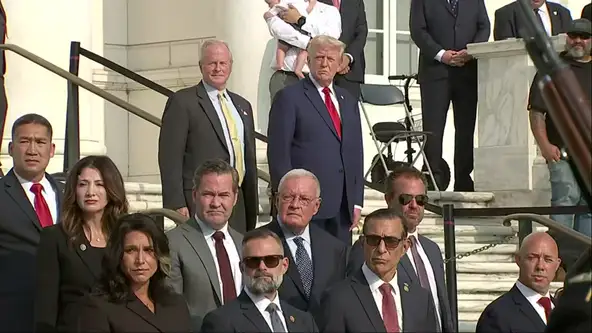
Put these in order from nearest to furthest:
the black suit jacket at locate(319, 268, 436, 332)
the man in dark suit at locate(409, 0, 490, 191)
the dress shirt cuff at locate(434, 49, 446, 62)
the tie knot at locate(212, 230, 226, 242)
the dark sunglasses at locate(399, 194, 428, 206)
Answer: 1. the black suit jacket at locate(319, 268, 436, 332)
2. the tie knot at locate(212, 230, 226, 242)
3. the dark sunglasses at locate(399, 194, 428, 206)
4. the dress shirt cuff at locate(434, 49, 446, 62)
5. the man in dark suit at locate(409, 0, 490, 191)

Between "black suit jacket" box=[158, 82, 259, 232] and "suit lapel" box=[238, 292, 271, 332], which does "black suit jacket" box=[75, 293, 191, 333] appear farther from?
"black suit jacket" box=[158, 82, 259, 232]

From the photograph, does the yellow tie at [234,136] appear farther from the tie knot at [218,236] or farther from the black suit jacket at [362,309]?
the black suit jacket at [362,309]

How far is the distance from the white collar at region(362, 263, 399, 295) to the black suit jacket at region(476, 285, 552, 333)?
560 mm

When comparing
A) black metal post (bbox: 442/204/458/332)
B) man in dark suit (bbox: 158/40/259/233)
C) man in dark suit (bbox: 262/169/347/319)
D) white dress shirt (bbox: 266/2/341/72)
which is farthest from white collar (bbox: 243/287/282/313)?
white dress shirt (bbox: 266/2/341/72)

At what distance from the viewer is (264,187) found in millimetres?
13359

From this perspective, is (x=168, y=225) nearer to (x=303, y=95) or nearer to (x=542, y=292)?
(x=303, y=95)

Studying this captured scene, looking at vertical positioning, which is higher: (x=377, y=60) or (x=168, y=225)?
(x=377, y=60)

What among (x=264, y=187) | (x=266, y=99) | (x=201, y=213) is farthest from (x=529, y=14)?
(x=266, y=99)

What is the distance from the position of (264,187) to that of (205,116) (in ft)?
11.9

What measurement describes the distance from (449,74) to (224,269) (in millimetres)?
6002

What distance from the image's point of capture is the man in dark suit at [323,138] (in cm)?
988

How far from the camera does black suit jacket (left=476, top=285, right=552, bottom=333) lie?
8.27 meters

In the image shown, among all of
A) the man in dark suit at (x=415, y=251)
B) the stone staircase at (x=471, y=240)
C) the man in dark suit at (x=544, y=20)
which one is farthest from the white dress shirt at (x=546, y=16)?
the man in dark suit at (x=415, y=251)

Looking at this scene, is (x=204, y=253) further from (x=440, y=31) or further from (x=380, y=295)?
(x=440, y=31)
